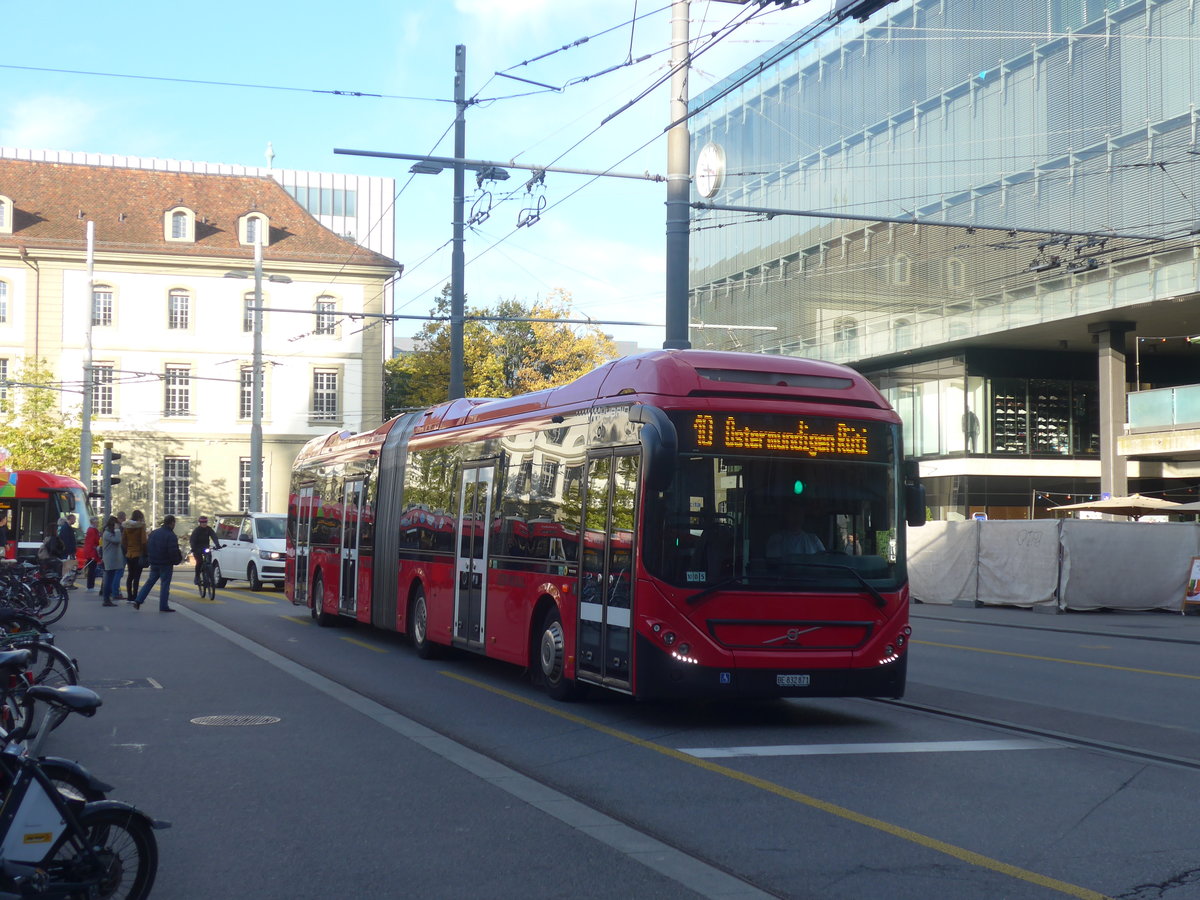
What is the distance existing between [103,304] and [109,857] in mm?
57280

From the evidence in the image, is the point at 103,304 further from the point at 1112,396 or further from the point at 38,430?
the point at 1112,396

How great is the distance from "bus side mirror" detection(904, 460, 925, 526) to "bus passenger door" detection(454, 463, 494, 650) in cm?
463

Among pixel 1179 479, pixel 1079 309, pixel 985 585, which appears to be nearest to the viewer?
pixel 985 585

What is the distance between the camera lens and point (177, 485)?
194ft

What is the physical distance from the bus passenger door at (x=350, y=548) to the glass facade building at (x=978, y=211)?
637 inches

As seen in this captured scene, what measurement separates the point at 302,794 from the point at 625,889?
2745 millimetres

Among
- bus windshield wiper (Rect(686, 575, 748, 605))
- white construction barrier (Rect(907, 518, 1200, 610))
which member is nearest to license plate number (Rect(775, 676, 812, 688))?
bus windshield wiper (Rect(686, 575, 748, 605))

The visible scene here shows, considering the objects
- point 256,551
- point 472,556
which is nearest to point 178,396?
point 256,551

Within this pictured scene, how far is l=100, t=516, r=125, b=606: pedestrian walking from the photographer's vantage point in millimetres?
27391

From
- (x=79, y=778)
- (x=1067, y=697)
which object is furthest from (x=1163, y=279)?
(x=79, y=778)

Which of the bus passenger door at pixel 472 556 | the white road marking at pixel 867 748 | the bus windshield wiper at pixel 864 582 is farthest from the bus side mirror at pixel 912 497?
the bus passenger door at pixel 472 556

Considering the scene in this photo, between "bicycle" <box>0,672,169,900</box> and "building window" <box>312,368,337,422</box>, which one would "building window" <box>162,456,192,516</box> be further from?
"bicycle" <box>0,672,169,900</box>

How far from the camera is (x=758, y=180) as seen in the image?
49906mm

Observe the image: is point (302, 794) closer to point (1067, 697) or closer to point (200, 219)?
point (1067, 697)
